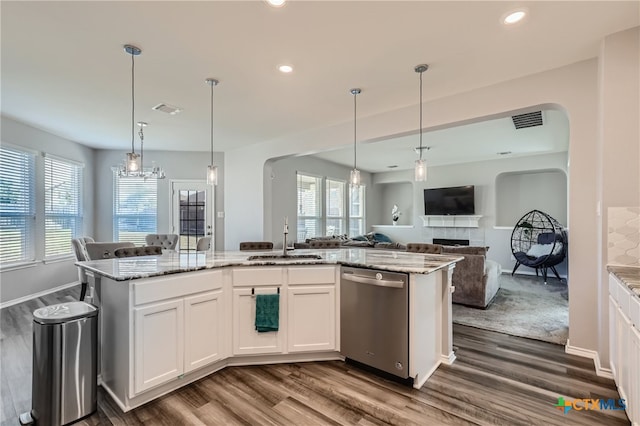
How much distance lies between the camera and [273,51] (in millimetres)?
2670

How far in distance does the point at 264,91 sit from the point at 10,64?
7.71 ft

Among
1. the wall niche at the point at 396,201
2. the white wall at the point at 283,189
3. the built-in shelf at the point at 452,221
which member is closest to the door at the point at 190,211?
the white wall at the point at 283,189

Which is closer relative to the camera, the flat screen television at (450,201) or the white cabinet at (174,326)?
the white cabinet at (174,326)

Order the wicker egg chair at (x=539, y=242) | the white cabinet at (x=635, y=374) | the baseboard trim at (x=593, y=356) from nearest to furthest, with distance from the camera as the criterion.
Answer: the white cabinet at (x=635, y=374) < the baseboard trim at (x=593, y=356) < the wicker egg chair at (x=539, y=242)

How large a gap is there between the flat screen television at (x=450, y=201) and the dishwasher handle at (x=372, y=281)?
631 cm

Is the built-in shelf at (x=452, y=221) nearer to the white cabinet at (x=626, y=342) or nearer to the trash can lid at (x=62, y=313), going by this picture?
the white cabinet at (x=626, y=342)

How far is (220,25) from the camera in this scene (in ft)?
7.57

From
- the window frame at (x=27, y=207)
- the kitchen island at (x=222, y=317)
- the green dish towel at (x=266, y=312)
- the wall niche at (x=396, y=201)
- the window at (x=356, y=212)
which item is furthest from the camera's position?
the wall niche at (x=396, y=201)

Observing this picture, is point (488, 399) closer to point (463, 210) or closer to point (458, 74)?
point (458, 74)

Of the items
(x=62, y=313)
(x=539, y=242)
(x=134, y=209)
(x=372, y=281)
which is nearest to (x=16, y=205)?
(x=134, y=209)

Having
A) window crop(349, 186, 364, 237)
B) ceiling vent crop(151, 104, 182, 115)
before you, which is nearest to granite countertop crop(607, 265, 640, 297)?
ceiling vent crop(151, 104, 182, 115)

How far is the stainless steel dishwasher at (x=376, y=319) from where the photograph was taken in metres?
2.37

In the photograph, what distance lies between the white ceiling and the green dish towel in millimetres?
2147

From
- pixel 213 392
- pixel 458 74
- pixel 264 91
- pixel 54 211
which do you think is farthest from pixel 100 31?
pixel 54 211
